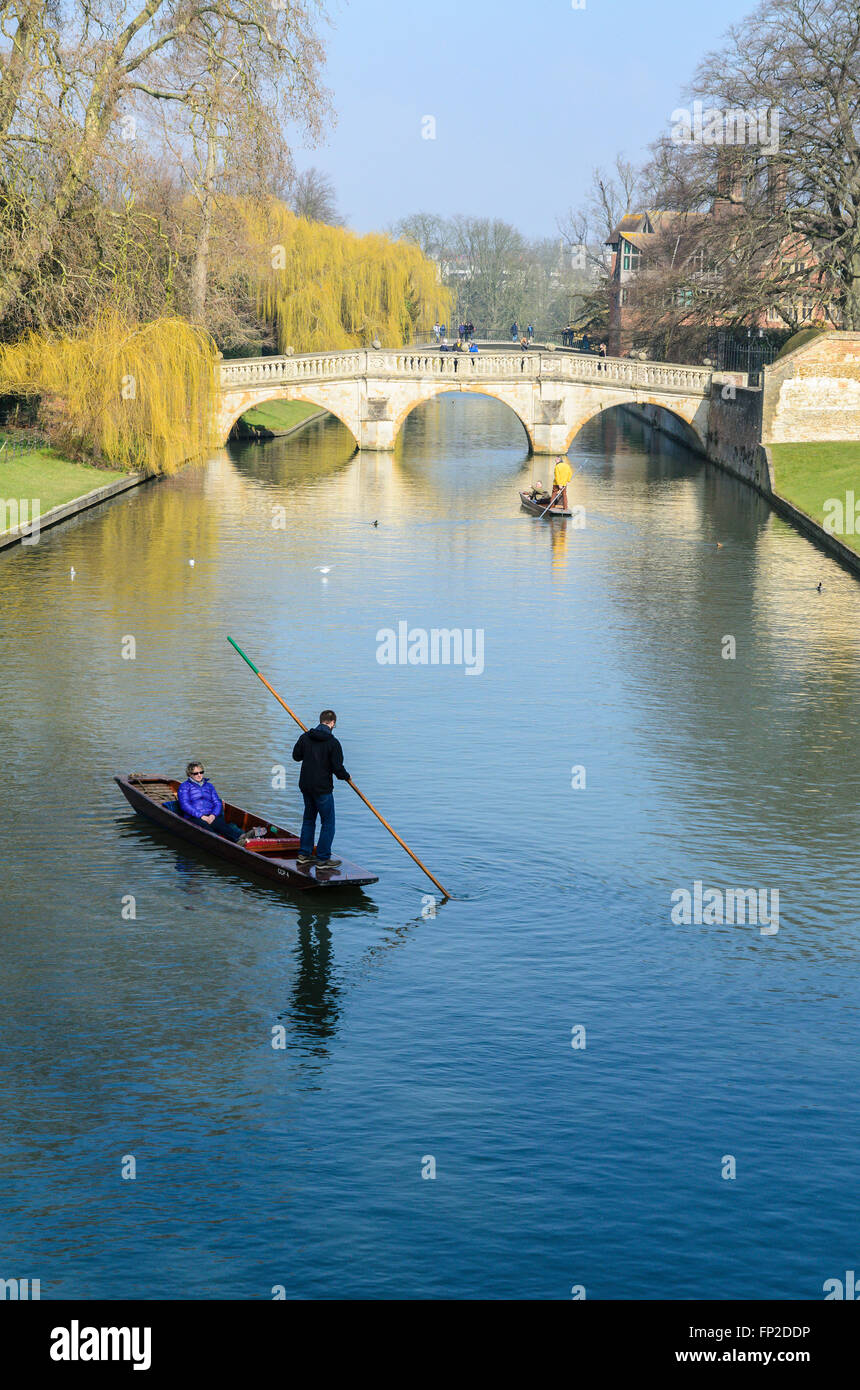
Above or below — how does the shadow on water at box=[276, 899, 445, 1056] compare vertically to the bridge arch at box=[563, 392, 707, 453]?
below

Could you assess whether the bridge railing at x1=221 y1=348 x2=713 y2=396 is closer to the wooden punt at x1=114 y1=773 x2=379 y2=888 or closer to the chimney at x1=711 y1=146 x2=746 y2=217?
the chimney at x1=711 y1=146 x2=746 y2=217

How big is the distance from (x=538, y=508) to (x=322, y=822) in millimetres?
34154

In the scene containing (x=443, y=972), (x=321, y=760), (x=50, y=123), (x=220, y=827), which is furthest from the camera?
(x=50, y=123)

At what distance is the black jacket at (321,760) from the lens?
18.1 m

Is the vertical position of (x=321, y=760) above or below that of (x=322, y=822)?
above

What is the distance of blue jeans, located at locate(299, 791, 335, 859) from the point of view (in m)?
18.1

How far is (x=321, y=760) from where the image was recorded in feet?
59.7

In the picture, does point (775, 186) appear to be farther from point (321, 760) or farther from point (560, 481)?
point (321, 760)

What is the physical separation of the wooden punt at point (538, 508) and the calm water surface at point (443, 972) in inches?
633

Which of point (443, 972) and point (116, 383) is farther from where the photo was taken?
point (116, 383)

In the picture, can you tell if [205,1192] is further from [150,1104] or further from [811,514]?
[811,514]

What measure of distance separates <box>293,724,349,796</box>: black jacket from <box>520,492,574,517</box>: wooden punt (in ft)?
107

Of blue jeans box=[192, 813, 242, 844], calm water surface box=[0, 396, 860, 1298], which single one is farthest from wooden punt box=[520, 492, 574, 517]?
blue jeans box=[192, 813, 242, 844]

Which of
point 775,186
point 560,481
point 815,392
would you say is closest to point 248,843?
point 560,481
